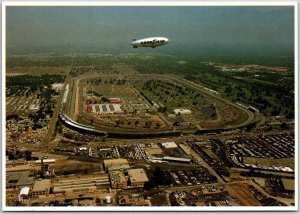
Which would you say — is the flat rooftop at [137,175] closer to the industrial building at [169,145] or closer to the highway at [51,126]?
the industrial building at [169,145]

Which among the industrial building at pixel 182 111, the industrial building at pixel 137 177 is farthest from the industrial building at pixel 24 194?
the industrial building at pixel 182 111

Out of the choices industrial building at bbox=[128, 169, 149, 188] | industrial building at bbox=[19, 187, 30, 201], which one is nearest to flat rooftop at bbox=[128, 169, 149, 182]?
industrial building at bbox=[128, 169, 149, 188]

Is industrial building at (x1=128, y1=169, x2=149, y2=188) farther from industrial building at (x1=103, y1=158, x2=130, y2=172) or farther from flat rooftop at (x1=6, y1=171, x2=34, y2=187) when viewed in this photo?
flat rooftop at (x1=6, y1=171, x2=34, y2=187)

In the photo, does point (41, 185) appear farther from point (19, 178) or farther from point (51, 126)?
point (51, 126)

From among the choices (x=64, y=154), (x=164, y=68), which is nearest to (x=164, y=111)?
(x=164, y=68)

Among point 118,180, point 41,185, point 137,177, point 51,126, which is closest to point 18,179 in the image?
point 41,185

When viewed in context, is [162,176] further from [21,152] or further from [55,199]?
[21,152]

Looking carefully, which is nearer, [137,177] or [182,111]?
[137,177]
